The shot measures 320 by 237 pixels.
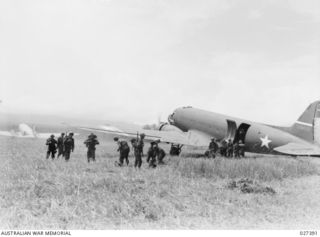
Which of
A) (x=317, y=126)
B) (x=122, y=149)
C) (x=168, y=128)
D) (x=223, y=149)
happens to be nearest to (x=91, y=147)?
(x=122, y=149)

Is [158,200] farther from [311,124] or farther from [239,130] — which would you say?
[311,124]

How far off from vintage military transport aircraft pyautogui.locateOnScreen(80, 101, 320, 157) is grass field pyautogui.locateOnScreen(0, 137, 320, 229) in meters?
6.38

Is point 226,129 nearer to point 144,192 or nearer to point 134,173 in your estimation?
point 134,173

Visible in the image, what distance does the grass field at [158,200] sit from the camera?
7094mm

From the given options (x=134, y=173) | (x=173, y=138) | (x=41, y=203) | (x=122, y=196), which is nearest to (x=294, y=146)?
(x=173, y=138)

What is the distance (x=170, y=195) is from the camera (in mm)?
9086

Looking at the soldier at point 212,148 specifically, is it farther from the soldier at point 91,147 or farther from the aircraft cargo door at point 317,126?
the soldier at point 91,147

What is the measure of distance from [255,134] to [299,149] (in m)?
2.85

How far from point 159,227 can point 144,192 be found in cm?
237

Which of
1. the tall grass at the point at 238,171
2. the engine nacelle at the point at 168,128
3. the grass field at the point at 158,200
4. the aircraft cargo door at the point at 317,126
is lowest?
the grass field at the point at 158,200

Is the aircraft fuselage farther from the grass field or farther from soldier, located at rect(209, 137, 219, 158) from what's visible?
the grass field

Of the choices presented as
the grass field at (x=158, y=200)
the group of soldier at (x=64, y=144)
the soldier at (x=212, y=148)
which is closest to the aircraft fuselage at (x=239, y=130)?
the soldier at (x=212, y=148)

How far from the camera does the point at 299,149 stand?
18.1 m

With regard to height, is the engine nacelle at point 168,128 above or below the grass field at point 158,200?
above
